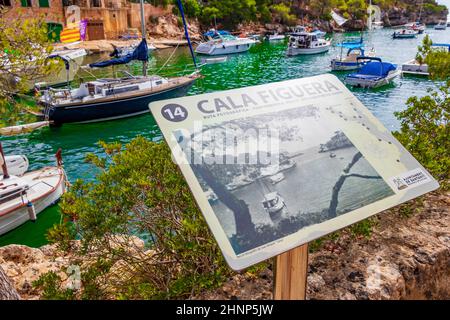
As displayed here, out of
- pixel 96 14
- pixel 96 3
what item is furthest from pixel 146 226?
pixel 96 3

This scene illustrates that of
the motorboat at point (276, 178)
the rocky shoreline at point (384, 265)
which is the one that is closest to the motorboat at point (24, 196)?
the rocky shoreline at point (384, 265)

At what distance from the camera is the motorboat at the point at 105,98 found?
1715 cm

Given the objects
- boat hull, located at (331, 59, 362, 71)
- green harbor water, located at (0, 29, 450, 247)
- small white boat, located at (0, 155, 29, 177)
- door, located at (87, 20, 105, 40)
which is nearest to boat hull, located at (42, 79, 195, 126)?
green harbor water, located at (0, 29, 450, 247)

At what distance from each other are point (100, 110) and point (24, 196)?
8.67 meters

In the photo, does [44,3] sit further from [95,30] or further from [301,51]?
[301,51]

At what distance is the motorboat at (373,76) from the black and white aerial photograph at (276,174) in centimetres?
2236

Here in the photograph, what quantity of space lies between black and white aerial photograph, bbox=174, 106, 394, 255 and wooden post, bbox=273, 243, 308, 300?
32 cm

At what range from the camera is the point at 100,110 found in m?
17.8

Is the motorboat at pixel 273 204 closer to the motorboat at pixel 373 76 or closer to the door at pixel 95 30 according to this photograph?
the motorboat at pixel 373 76

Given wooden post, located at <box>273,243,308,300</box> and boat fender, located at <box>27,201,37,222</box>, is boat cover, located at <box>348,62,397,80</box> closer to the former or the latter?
boat fender, located at <box>27,201,37,222</box>

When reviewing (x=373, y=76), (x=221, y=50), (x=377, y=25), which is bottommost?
(x=377, y=25)

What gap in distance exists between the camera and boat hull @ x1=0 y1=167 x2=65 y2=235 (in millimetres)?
9414
